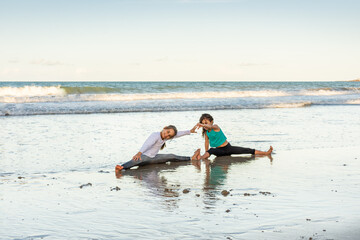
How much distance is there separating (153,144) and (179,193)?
99.1 inches

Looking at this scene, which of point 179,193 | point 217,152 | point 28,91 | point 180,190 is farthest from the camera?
point 28,91

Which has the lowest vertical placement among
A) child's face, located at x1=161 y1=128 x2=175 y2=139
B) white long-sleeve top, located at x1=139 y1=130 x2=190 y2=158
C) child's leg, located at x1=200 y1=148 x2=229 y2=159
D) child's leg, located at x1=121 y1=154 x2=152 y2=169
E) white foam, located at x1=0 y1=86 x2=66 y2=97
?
child's leg, located at x1=121 y1=154 x2=152 y2=169

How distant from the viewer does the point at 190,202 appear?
5.58m

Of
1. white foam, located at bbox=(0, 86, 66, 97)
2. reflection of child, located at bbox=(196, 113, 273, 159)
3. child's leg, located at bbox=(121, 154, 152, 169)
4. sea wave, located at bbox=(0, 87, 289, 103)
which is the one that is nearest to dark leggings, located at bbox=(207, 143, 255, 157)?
reflection of child, located at bbox=(196, 113, 273, 159)

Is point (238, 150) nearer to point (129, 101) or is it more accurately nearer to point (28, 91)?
point (129, 101)

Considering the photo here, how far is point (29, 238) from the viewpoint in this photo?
14.1ft

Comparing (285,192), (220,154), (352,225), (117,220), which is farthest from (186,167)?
(352,225)

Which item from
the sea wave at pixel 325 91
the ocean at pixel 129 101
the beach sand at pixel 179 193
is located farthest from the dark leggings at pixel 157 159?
the sea wave at pixel 325 91

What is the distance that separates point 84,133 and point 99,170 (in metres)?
5.42

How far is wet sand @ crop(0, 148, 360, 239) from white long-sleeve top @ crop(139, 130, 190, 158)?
1.03ft

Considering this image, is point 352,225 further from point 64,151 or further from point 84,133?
point 84,133

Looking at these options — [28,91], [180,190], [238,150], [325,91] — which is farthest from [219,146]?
[325,91]

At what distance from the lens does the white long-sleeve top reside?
27.6 feet

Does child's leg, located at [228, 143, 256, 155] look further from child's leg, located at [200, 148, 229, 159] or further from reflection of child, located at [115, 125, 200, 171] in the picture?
reflection of child, located at [115, 125, 200, 171]
